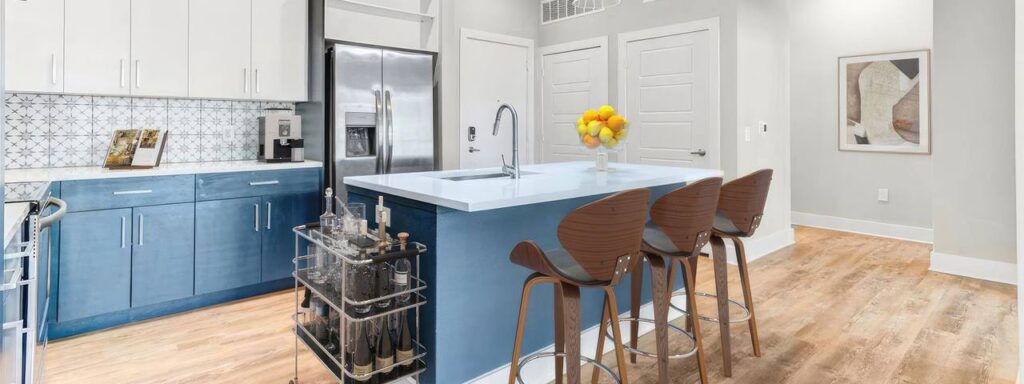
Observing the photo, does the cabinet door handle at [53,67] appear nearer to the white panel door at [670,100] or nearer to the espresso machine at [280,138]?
the espresso machine at [280,138]

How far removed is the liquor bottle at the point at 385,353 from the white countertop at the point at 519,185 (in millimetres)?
511

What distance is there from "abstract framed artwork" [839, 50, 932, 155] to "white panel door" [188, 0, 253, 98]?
18.6ft

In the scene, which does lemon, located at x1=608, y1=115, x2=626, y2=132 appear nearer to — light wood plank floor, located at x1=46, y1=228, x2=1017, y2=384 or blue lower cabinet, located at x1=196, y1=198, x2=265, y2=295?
light wood plank floor, located at x1=46, y1=228, x2=1017, y2=384

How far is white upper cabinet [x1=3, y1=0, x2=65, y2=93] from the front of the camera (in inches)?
115

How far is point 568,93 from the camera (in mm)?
5664

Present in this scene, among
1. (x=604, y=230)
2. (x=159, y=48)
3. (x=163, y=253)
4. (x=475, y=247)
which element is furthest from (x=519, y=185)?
(x=159, y=48)

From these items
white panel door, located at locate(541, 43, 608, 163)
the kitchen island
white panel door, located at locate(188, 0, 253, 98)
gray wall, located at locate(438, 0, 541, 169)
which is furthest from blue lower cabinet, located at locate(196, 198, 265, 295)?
white panel door, located at locate(541, 43, 608, 163)

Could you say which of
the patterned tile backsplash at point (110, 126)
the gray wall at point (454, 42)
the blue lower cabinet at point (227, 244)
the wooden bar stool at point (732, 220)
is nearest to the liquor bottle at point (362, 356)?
the wooden bar stool at point (732, 220)

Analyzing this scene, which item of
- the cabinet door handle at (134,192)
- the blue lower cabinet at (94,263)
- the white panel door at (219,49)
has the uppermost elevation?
the white panel door at (219,49)

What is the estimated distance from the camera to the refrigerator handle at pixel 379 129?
4.07m

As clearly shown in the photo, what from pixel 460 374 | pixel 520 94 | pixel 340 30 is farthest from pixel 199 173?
pixel 520 94

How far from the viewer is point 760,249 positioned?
4.85m

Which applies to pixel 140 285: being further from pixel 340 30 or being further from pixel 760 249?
pixel 760 249

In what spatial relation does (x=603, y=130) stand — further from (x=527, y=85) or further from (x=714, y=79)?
(x=527, y=85)
